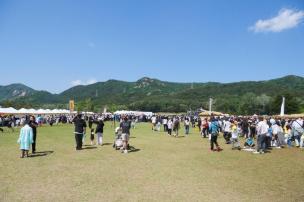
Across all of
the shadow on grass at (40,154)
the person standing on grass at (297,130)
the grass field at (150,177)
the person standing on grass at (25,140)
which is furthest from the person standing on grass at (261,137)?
the person standing on grass at (25,140)

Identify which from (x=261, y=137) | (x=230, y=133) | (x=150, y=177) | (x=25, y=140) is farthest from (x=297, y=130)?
(x=25, y=140)

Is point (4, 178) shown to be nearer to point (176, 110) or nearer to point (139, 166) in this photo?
point (139, 166)

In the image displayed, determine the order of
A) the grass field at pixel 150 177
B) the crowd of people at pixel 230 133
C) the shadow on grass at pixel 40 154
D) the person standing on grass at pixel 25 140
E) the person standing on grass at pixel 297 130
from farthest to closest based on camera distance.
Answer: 1. the person standing on grass at pixel 297 130
2. the crowd of people at pixel 230 133
3. the shadow on grass at pixel 40 154
4. the person standing on grass at pixel 25 140
5. the grass field at pixel 150 177

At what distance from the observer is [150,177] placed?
11180 millimetres

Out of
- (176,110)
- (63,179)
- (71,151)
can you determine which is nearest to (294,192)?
(63,179)

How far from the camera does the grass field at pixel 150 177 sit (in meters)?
8.88

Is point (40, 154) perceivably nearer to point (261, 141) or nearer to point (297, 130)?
point (261, 141)

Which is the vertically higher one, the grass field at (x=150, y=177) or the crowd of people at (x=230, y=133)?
the crowd of people at (x=230, y=133)

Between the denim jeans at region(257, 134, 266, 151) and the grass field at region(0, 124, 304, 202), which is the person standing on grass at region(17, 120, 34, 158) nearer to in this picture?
the grass field at region(0, 124, 304, 202)

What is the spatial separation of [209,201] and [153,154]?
8.75 metres

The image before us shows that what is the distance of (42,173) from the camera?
462 inches

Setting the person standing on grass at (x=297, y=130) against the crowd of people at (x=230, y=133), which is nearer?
the crowd of people at (x=230, y=133)

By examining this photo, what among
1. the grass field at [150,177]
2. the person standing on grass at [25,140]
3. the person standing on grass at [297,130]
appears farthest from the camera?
the person standing on grass at [297,130]

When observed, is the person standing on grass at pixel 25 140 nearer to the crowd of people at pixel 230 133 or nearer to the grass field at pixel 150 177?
the crowd of people at pixel 230 133
